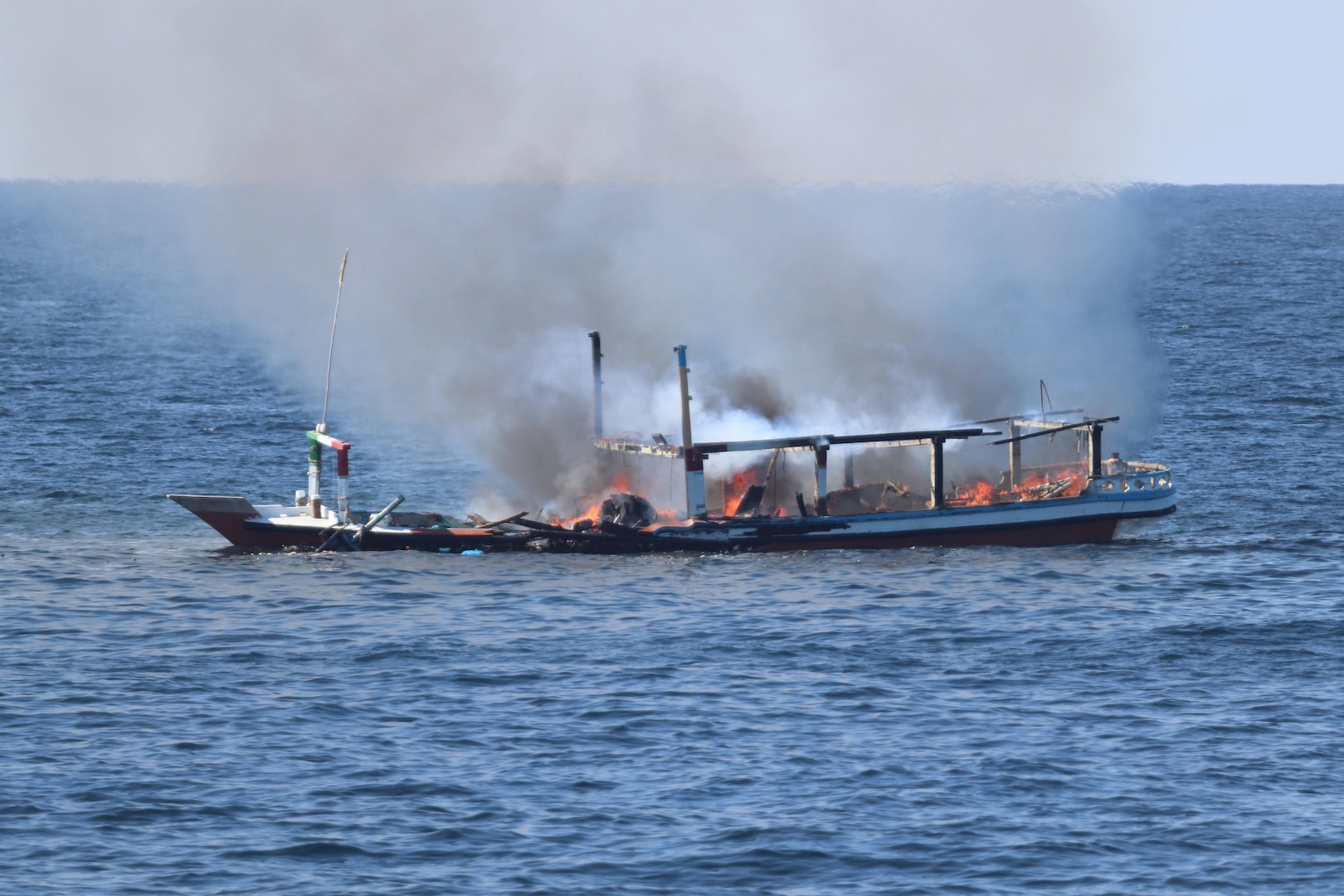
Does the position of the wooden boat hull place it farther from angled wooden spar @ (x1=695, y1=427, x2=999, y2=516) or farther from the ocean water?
angled wooden spar @ (x1=695, y1=427, x2=999, y2=516)

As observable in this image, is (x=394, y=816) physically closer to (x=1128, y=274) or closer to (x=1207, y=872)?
(x=1207, y=872)

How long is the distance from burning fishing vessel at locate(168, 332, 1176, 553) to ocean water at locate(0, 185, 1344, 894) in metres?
1.00

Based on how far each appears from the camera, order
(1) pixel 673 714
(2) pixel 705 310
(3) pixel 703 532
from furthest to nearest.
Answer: (2) pixel 705 310 → (3) pixel 703 532 → (1) pixel 673 714

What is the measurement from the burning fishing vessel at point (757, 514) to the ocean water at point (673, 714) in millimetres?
997

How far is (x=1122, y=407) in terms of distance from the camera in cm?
7775

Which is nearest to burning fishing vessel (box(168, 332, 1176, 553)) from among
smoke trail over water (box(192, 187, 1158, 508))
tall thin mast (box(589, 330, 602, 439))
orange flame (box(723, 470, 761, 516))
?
orange flame (box(723, 470, 761, 516))

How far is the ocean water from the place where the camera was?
31.1 metres

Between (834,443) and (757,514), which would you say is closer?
(834,443)

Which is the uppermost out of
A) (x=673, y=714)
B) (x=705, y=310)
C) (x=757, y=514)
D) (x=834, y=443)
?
(x=705, y=310)

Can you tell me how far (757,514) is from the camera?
6047 centimetres

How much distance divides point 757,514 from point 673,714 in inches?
837

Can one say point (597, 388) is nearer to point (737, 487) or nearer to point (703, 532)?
point (737, 487)

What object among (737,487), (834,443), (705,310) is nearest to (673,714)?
(834,443)

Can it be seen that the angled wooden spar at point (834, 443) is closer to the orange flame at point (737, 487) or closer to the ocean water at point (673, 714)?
the orange flame at point (737, 487)
